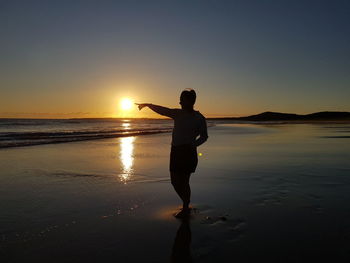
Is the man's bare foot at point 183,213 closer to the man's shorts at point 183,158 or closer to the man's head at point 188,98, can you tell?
the man's shorts at point 183,158

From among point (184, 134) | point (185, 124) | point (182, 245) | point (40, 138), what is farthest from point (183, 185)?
point (40, 138)

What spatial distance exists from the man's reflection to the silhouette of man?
0.48 metres

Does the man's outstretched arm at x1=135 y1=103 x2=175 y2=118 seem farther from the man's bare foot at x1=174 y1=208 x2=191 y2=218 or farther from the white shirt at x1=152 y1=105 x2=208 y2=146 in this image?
the man's bare foot at x1=174 y1=208 x2=191 y2=218

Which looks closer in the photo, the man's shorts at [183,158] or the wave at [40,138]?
the man's shorts at [183,158]

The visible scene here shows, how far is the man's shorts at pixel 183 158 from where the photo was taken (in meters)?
4.62

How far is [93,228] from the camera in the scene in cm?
404

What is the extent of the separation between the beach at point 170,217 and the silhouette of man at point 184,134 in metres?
0.66

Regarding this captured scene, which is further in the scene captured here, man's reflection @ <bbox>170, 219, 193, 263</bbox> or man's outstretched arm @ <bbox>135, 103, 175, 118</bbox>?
man's outstretched arm @ <bbox>135, 103, 175, 118</bbox>

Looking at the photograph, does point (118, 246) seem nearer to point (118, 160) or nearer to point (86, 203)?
point (86, 203)

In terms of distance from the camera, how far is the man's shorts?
15.2ft

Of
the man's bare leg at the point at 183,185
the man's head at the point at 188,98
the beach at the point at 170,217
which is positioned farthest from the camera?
the man's bare leg at the point at 183,185

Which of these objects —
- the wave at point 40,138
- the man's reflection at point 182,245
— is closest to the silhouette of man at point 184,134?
the man's reflection at point 182,245

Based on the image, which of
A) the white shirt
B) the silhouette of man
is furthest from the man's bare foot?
the white shirt

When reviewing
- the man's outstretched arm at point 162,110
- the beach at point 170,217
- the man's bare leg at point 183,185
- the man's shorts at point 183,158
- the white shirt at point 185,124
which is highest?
the man's outstretched arm at point 162,110
